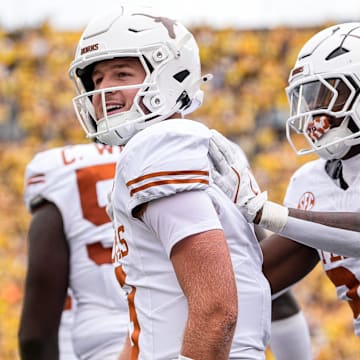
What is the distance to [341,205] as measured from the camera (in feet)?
9.04

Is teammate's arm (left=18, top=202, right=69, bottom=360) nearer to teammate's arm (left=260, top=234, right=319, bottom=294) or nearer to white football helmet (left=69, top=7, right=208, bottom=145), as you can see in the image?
teammate's arm (left=260, top=234, right=319, bottom=294)

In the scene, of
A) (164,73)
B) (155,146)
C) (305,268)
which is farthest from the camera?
(305,268)

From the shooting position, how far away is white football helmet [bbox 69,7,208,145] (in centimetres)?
229

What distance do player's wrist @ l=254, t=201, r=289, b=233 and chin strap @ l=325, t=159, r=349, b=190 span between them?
1.61 feet

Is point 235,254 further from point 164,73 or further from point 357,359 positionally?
point 357,359

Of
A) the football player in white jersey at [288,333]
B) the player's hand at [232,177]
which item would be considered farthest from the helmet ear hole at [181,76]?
the football player in white jersey at [288,333]

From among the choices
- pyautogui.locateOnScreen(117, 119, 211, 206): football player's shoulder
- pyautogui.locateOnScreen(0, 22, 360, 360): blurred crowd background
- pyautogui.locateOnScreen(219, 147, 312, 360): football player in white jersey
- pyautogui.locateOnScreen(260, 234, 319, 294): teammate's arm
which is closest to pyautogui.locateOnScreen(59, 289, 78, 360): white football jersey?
pyautogui.locateOnScreen(219, 147, 312, 360): football player in white jersey

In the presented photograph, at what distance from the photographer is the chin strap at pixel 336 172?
2.80m

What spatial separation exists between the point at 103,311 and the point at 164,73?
121 cm

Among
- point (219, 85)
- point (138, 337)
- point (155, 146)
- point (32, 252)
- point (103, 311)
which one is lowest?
point (219, 85)

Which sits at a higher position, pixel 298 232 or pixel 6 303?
pixel 298 232

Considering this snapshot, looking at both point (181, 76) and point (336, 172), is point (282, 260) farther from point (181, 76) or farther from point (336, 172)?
point (181, 76)

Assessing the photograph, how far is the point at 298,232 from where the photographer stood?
7.79ft

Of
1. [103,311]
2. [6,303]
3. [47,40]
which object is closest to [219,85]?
[47,40]
